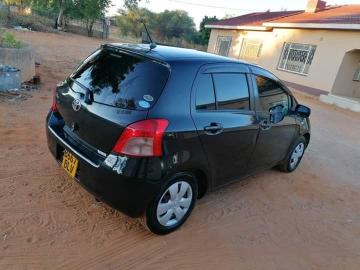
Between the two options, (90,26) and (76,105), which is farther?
(90,26)

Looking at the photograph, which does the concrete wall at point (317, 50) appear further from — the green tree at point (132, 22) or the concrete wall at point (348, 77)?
the green tree at point (132, 22)

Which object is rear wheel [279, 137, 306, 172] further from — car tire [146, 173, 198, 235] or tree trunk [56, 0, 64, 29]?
tree trunk [56, 0, 64, 29]

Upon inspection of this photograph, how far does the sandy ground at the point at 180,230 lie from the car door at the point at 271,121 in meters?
0.52

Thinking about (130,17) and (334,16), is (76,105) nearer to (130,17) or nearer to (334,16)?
(334,16)

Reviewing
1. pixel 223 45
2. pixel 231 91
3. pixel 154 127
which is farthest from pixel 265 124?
pixel 223 45

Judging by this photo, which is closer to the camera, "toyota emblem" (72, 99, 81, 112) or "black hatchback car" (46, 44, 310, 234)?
"black hatchback car" (46, 44, 310, 234)

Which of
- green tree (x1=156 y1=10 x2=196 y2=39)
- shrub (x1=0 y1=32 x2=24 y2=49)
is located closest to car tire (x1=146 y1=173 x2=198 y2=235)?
shrub (x1=0 y1=32 x2=24 y2=49)

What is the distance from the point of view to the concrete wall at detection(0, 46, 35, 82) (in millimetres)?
6625

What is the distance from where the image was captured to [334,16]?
17.1 m

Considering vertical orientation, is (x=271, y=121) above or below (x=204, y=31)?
below

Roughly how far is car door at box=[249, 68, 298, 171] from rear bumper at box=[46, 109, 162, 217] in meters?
1.73

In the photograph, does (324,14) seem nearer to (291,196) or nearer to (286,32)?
(286,32)

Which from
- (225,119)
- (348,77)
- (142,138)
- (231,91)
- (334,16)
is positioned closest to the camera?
(142,138)

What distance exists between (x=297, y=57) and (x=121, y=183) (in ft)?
56.2
